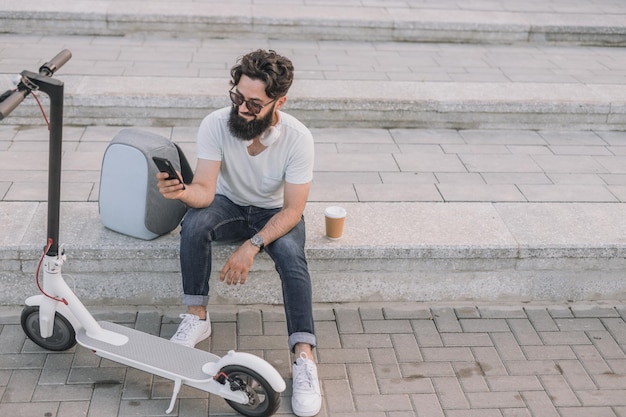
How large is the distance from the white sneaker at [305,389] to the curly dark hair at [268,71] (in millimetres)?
1195

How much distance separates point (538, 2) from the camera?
26.3ft

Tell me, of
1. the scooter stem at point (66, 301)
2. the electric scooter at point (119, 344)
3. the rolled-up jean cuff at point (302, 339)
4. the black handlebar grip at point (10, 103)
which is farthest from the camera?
the rolled-up jean cuff at point (302, 339)

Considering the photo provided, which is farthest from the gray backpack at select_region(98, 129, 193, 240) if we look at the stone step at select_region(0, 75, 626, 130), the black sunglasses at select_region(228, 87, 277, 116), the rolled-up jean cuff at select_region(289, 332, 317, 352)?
the stone step at select_region(0, 75, 626, 130)

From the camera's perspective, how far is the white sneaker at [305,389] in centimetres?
318

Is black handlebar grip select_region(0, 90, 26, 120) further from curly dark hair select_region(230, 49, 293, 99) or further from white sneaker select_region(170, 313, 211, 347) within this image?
white sneaker select_region(170, 313, 211, 347)

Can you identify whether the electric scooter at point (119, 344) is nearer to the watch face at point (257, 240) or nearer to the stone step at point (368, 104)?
the watch face at point (257, 240)

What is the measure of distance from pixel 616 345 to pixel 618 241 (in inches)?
22.7

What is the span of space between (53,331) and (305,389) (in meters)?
1.19

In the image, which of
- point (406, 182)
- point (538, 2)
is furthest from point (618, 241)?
point (538, 2)

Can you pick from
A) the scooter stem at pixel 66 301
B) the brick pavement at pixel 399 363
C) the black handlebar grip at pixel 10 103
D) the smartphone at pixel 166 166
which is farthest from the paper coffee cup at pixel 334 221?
the black handlebar grip at pixel 10 103

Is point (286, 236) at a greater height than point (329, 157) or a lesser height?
greater

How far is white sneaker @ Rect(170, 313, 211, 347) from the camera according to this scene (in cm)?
345

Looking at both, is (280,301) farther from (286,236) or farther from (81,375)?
(81,375)

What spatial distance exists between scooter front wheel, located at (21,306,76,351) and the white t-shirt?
3.24 ft
